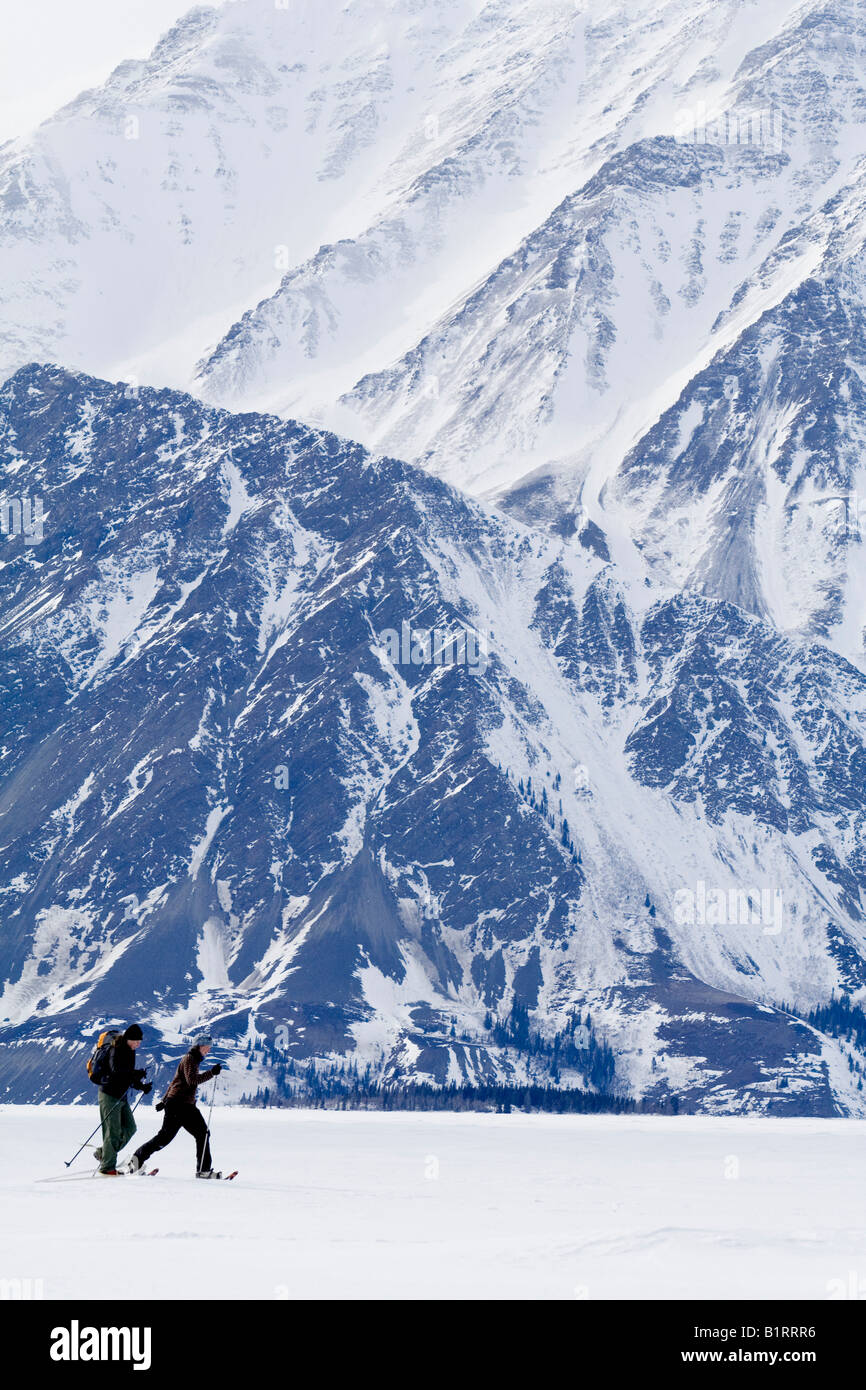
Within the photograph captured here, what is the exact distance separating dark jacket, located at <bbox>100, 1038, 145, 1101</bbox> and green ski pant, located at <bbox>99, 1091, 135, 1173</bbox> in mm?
214

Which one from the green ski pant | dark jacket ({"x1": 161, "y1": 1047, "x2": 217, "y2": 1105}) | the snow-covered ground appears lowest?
the snow-covered ground

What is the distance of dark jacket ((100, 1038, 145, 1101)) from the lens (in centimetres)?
6338

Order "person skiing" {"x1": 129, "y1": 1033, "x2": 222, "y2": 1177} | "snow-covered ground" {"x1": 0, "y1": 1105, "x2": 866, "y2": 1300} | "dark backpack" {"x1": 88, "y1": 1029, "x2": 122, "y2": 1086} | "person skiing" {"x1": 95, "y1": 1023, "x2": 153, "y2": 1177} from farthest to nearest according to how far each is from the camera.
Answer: "dark backpack" {"x1": 88, "y1": 1029, "x2": 122, "y2": 1086} → "person skiing" {"x1": 95, "y1": 1023, "x2": 153, "y2": 1177} → "person skiing" {"x1": 129, "y1": 1033, "x2": 222, "y2": 1177} → "snow-covered ground" {"x1": 0, "y1": 1105, "x2": 866, "y2": 1300}

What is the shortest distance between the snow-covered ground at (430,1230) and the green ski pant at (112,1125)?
939 millimetres

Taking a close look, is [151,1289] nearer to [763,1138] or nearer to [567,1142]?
[567,1142]

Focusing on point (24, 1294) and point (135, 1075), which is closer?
point (24, 1294)

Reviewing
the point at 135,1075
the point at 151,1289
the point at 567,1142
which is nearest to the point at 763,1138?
the point at 567,1142

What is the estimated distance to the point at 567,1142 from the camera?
137 meters

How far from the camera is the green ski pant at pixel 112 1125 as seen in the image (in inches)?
2499

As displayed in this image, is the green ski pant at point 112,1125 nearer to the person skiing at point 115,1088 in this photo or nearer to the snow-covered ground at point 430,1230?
the person skiing at point 115,1088

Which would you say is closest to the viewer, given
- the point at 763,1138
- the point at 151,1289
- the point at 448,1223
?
the point at 151,1289

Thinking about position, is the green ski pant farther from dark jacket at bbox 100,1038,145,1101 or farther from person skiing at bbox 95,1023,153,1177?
dark jacket at bbox 100,1038,145,1101

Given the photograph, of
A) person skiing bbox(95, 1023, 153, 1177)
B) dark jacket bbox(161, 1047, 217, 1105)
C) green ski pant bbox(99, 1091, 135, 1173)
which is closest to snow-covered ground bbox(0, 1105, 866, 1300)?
green ski pant bbox(99, 1091, 135, 1173)
